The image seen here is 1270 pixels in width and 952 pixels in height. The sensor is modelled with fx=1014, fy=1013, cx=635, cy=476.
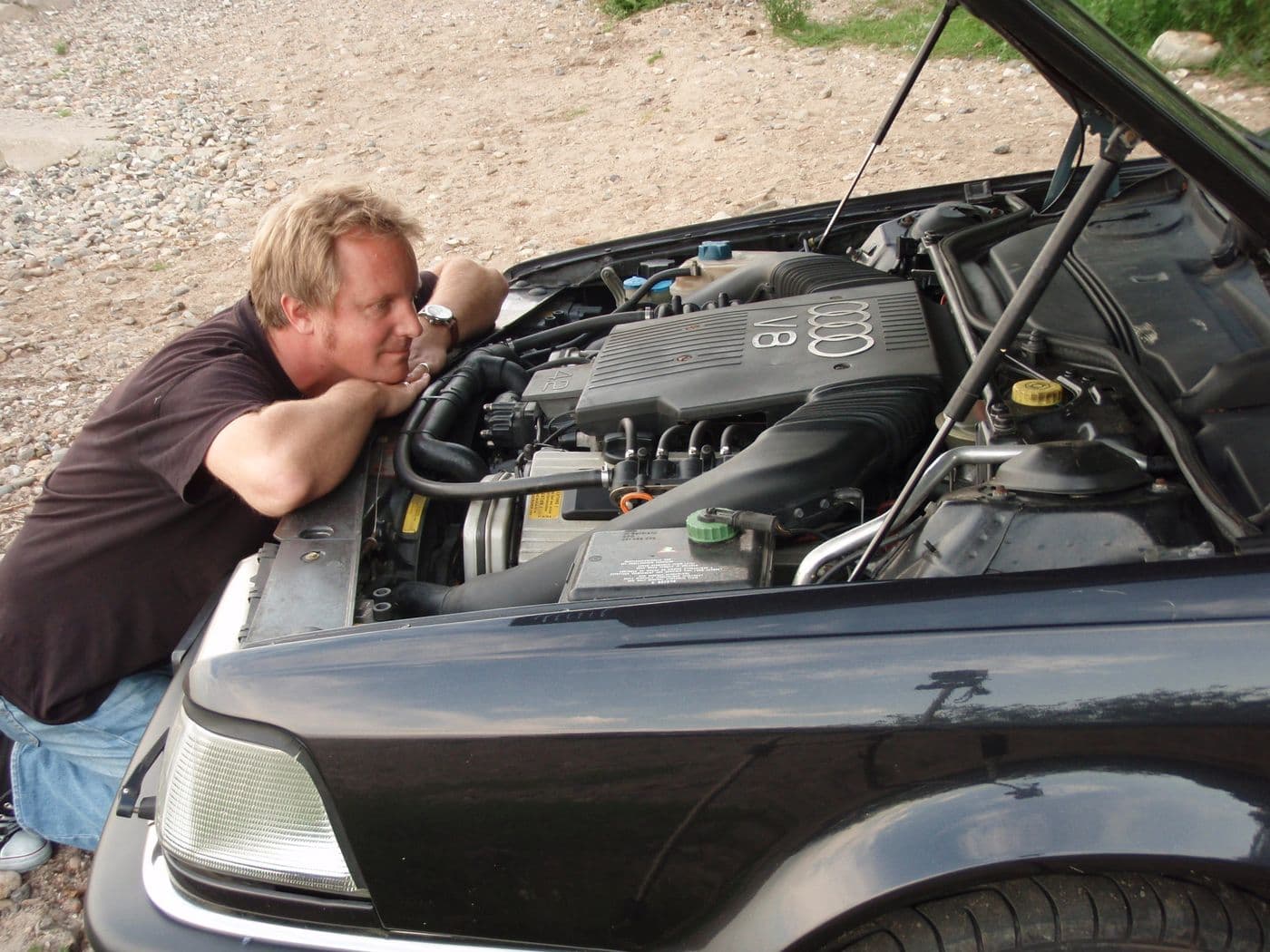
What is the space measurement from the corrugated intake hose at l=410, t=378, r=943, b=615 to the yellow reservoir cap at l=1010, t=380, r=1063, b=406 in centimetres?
22

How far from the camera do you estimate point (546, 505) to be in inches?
76.9

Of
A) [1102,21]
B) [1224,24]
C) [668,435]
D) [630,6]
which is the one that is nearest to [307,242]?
[668,435]

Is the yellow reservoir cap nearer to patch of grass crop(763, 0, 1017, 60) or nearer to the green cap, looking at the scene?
the green cap

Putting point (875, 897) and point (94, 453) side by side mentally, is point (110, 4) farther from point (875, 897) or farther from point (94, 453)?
point (875, 897)

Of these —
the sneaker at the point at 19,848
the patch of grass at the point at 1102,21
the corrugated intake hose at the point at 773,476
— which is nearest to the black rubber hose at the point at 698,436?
the corrugated intake hose at the point at 773,476

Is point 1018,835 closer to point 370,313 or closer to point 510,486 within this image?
point 510,486

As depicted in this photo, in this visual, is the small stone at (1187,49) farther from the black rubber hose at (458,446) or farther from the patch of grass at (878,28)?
the black rubber hose at (458,446)

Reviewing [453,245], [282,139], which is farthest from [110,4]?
[453,245]

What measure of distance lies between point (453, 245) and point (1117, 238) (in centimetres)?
441

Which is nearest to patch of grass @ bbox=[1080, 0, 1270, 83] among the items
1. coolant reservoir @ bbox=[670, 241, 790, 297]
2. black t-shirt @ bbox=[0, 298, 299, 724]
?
Answer: coolant reservoir @ bbox=[670, 241, 790, 297]

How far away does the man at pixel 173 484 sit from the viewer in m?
1.95

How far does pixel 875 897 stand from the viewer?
1074 mm

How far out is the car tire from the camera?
3.60 ft

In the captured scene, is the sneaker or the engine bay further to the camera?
the sneaker
